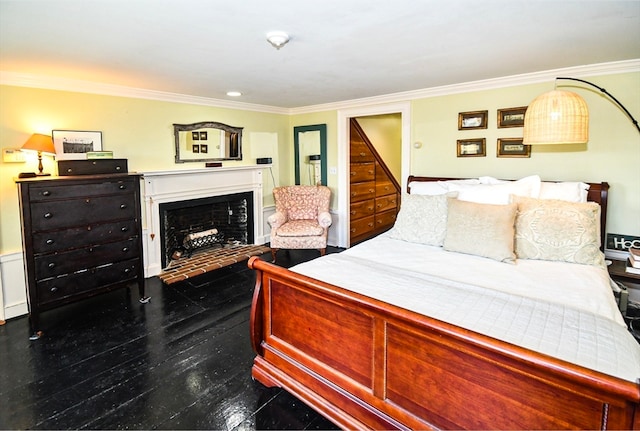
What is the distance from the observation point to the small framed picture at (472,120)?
12.7 ft

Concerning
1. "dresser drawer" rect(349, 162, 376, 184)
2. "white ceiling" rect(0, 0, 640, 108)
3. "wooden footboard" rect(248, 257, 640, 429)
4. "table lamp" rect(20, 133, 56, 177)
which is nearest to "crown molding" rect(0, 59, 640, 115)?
"white ceiling" rect(0, 0, 640, 108)

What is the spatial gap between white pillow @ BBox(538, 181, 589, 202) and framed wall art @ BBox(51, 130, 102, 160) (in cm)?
433

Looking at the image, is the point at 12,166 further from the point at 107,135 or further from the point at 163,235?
the point at 163,235

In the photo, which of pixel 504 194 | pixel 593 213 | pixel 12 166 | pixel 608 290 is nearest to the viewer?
pixel 608 290

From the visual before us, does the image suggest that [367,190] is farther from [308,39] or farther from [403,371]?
[403,371]

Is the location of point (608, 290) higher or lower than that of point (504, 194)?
lower

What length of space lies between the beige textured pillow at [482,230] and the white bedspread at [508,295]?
76 millimetres

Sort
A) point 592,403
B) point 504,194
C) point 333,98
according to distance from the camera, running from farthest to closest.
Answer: point 333,98, point 504,194, point 592,403

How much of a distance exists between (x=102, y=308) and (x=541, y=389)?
358 centimetres

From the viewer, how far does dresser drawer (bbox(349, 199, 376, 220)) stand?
18.2ft

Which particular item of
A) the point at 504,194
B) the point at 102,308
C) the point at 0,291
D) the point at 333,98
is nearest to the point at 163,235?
the point at 102,308

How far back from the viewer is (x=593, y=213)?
252 cm

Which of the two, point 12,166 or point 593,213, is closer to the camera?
point 593,213

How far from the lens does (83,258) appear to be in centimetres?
311
